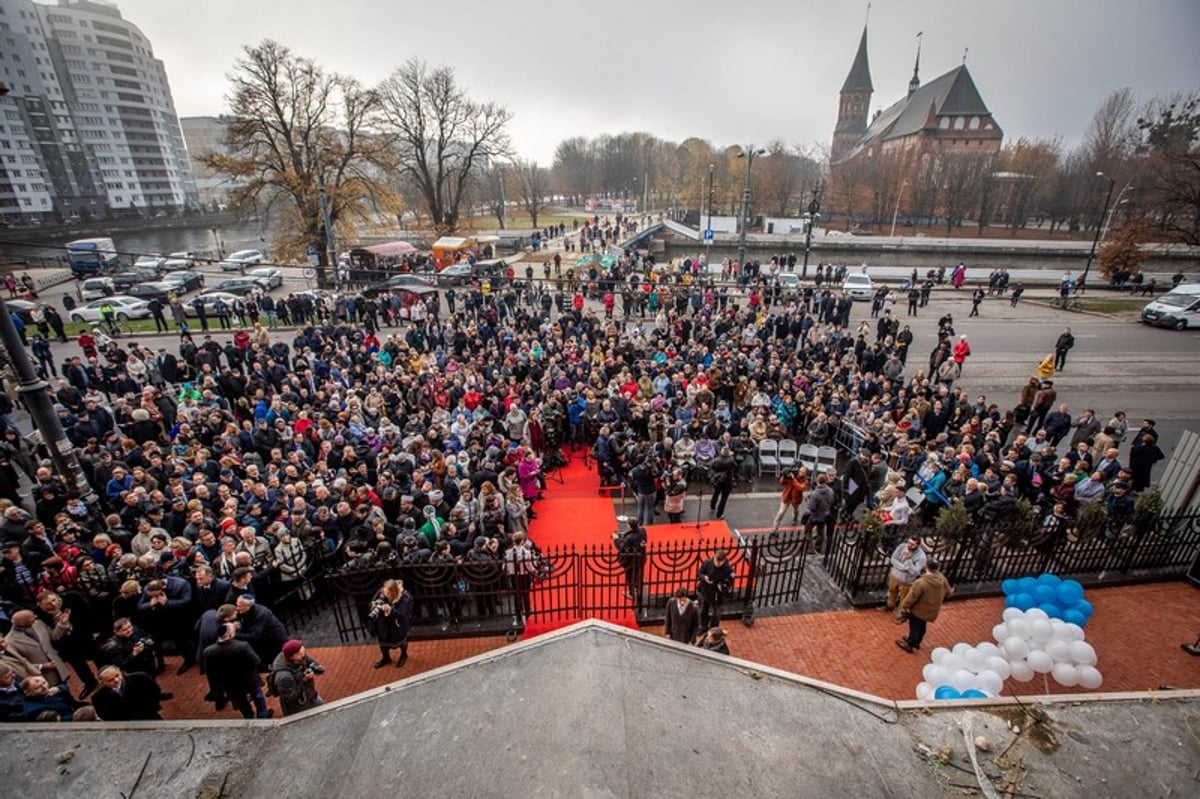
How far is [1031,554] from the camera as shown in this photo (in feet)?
26.4

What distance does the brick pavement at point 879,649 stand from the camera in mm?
6344

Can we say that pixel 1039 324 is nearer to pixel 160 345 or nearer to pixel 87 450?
pixel 87 450

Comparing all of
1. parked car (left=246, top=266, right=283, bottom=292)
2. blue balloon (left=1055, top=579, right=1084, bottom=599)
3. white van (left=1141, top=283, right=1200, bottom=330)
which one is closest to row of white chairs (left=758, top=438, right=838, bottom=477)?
blue balloon (left=1055, top=579, right=1084, bottom=599)

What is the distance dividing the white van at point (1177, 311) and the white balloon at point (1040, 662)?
95.4 feet

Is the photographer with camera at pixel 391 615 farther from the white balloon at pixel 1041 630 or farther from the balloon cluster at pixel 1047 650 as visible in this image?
the white balloon at pixel 1041 630

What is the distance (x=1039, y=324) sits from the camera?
84.7 feet

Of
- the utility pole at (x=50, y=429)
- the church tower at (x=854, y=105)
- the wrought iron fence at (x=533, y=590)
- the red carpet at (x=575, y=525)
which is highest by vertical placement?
the church tower at (x=854, y=105)

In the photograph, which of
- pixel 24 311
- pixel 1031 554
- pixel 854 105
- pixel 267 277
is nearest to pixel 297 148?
pixel 267 277

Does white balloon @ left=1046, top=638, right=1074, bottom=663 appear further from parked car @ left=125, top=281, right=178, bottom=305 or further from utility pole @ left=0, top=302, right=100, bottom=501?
parked car @ left=125, top=281, right=178, bottom=305

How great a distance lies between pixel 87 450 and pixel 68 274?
4333 cm

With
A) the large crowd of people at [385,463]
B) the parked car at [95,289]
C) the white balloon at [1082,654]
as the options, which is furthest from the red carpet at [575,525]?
the parked car at [95,289]

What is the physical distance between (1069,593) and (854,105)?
12383 centimetres

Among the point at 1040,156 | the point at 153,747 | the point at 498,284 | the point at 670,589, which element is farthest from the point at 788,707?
the point at 1040,156

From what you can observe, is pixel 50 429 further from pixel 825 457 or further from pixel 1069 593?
pixel 1069 593
